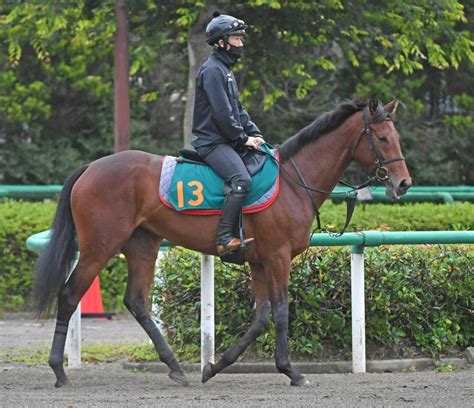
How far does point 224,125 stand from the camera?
898 cm

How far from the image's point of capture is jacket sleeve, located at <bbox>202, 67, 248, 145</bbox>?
353 inches

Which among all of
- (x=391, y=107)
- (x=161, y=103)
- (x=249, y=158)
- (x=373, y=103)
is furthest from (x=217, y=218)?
(x=161, y=103)

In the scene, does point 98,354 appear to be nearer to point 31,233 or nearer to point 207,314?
point 207,314

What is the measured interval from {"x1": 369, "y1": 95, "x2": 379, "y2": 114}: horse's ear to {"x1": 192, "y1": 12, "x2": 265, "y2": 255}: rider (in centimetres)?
87

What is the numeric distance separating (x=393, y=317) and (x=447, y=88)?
14.2 meters

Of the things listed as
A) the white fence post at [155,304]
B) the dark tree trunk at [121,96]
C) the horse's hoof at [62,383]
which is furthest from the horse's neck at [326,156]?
the dark tree trunk at [121,96]

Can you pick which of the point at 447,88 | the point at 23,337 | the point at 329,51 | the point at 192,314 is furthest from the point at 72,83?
the point at 192,314

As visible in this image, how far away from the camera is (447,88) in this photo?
2356 cm

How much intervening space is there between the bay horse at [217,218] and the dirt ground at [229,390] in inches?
10.7

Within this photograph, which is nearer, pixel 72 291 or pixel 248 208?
pixel 248 208

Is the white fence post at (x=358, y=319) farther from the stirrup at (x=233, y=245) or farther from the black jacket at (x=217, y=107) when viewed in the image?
the black jacket at (x=217, y=107)

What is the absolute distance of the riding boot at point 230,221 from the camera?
29.1 ft

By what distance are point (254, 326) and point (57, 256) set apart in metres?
1.60

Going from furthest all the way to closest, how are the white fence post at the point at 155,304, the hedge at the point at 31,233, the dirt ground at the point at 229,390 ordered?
the hedge at the point at 31,233 → the white fence post at the point at 155,304 → the dirt ground at the point at 229,390
